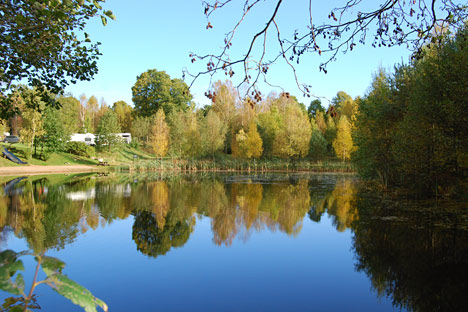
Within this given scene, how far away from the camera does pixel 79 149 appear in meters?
46.5

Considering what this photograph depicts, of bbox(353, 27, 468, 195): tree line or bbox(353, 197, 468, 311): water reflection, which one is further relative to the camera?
bbox(353, 27, 468, 195): tree line

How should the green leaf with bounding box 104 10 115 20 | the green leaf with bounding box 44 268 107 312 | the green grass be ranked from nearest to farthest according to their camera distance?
the green leaf with bounding box 44 268 107 312 < the green leaf with bounding box 104 10 115 20 < the green grass

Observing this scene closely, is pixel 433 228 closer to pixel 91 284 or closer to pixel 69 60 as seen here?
pixel 91 284

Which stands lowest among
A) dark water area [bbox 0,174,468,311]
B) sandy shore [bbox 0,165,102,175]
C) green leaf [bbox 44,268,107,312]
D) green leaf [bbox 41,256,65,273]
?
dark water area [bbox 0,174,468,311]

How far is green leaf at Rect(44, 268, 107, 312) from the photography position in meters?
1.27

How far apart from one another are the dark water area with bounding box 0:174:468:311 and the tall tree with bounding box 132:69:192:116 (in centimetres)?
4836

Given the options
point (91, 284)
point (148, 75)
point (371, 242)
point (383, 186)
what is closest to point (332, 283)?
point (371, 242)

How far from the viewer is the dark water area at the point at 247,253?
5.86 m

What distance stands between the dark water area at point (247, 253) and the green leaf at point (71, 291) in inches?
2.9

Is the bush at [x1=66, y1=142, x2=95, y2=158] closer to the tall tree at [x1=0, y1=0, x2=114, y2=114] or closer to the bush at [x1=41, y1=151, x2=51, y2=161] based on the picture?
the bush at [x1=41, y1=151, x2=51, y2=161]

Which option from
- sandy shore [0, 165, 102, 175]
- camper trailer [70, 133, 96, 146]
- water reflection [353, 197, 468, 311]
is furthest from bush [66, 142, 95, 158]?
water reflection [353, 197, 468, 311]

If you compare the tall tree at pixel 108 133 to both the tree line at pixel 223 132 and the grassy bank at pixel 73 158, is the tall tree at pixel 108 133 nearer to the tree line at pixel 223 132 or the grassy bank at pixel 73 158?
the tree line at pixel 223 132

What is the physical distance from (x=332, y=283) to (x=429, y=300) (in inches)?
65.4

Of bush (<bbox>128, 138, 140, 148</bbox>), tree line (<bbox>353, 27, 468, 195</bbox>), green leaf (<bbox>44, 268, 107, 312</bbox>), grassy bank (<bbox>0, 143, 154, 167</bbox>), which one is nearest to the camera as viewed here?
green leaf (<bbox>44, 268, 107, 312</bbox>)
